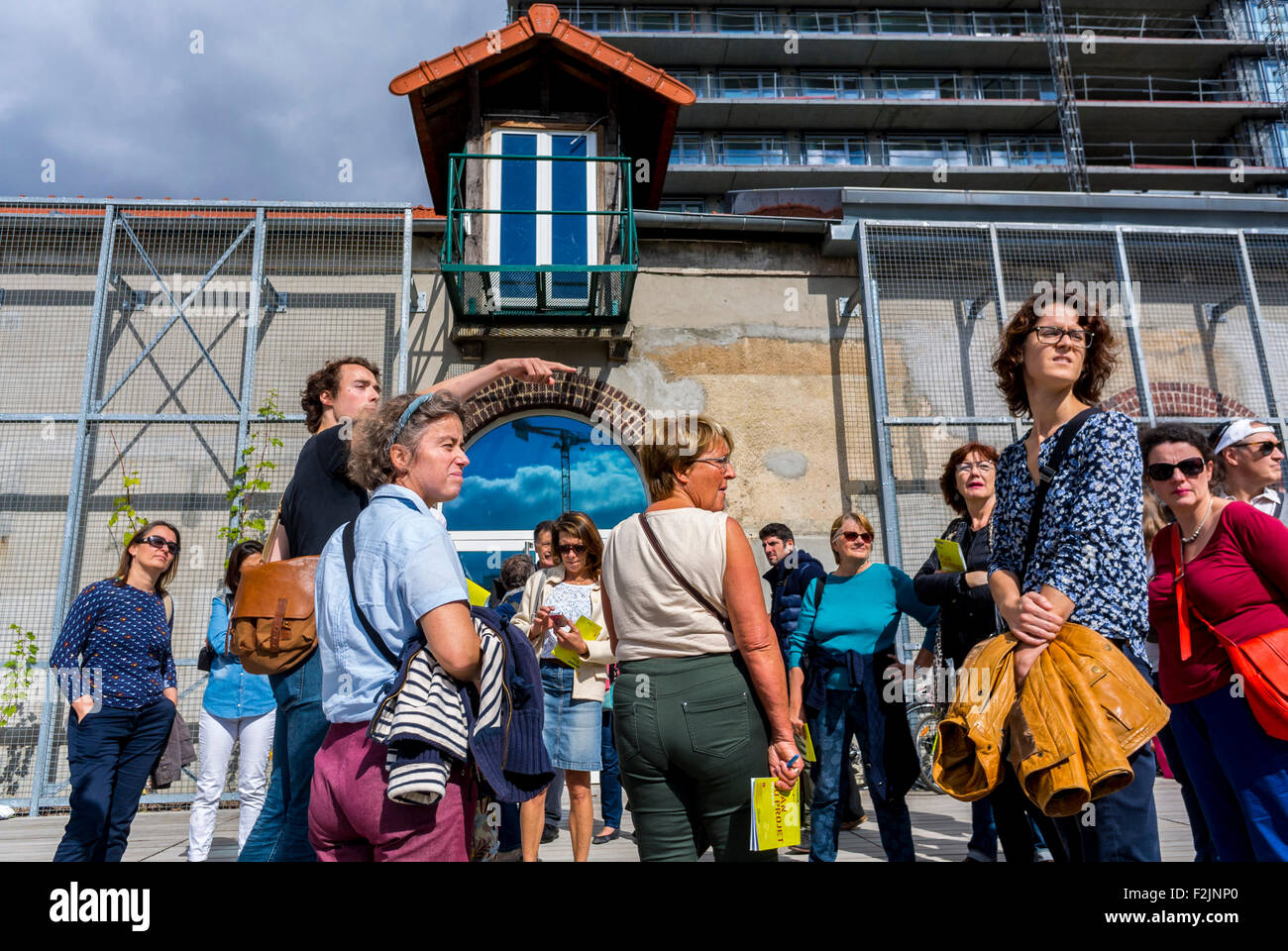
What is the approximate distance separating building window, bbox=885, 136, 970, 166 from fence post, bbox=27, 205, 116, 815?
33144 mm

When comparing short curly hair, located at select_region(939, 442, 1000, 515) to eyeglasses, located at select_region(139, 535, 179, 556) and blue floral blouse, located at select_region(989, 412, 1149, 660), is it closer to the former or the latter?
blue floral blouse, located at select_region(989, 412, 1149, 660)

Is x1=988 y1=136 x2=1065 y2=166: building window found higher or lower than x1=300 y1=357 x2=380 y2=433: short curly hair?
higher

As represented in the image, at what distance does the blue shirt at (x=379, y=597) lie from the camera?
1978 mm

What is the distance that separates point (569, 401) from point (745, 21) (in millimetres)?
34632

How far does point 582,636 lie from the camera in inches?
178

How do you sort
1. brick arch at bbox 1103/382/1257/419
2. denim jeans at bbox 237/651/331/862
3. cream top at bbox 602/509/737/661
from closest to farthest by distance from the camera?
denim jeans at bbox 237/651/331/862, cream top at bbox 602/509/737/661, brick arch at bbox 1103/382/1257/419

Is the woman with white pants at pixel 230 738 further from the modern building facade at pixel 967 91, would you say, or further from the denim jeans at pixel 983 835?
the modern building facade at pixel 967 91

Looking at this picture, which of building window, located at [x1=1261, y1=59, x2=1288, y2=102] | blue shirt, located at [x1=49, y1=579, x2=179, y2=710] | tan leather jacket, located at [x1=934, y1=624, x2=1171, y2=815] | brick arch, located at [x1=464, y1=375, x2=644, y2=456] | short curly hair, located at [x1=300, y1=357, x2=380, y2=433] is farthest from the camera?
building window, located at [x1=1261, y1=59, x2=1288, y2=102]

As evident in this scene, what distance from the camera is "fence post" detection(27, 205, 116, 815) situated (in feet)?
25.2

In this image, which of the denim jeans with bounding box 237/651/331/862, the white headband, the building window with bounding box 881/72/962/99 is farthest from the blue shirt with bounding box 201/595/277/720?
the building window with bounding box 881/72/962/99

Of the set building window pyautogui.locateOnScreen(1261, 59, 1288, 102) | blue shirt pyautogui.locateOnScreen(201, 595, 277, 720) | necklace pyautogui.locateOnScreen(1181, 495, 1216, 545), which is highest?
building window pyautogui.locateOnScreen(1261, 59, 1288, 102)

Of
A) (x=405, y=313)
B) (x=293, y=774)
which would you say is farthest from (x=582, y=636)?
(x=405, y=313)

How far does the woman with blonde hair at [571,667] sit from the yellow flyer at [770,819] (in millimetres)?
2123
